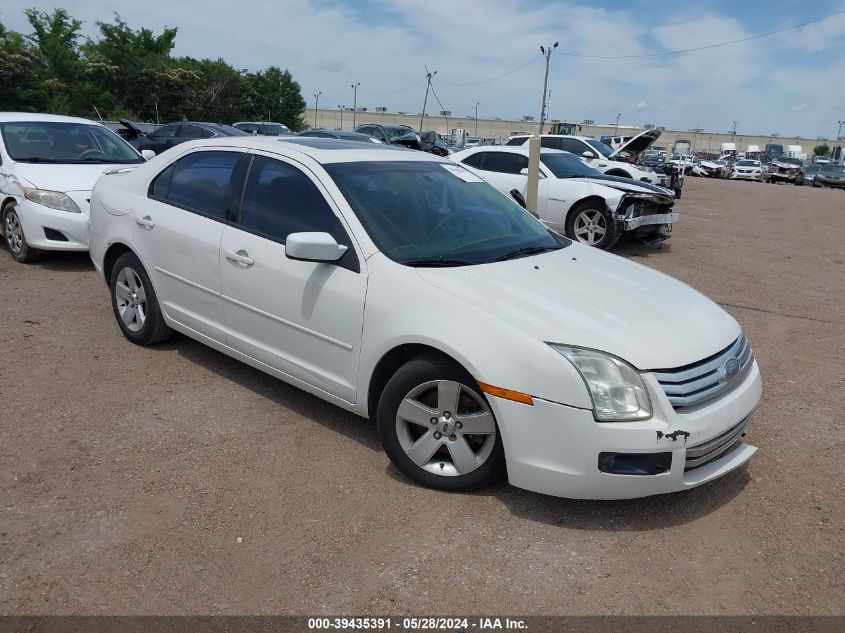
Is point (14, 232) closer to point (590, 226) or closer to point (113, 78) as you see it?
point (590, 226)

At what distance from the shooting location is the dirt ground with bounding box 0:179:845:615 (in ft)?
9.07

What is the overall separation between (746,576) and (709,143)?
134 meters

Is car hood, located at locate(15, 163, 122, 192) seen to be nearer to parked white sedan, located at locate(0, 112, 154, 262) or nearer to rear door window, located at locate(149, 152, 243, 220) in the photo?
parked white sedan, located at locate(0, 112, 154, 262)

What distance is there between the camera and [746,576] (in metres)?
2.92

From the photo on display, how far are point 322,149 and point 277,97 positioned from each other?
64562mm

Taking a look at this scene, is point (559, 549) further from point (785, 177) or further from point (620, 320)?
point (785, 177)

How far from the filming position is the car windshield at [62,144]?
8.30 m

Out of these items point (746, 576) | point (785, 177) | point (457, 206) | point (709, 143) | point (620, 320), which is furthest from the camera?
point (709, 143)

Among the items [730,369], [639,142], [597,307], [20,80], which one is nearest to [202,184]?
[597,307]

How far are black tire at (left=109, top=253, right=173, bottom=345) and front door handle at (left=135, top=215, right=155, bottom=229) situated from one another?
282mm

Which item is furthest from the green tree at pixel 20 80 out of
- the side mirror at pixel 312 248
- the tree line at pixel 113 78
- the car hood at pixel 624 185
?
the side mirror at pixel 312 248

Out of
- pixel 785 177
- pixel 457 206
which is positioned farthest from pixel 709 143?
pixel 457 206

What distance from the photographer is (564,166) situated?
11180mm

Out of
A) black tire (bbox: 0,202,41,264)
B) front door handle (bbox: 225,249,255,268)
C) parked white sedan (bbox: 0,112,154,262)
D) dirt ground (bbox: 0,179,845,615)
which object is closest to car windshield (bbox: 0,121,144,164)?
parked white sedan (bbox: 0,112,154,262)
